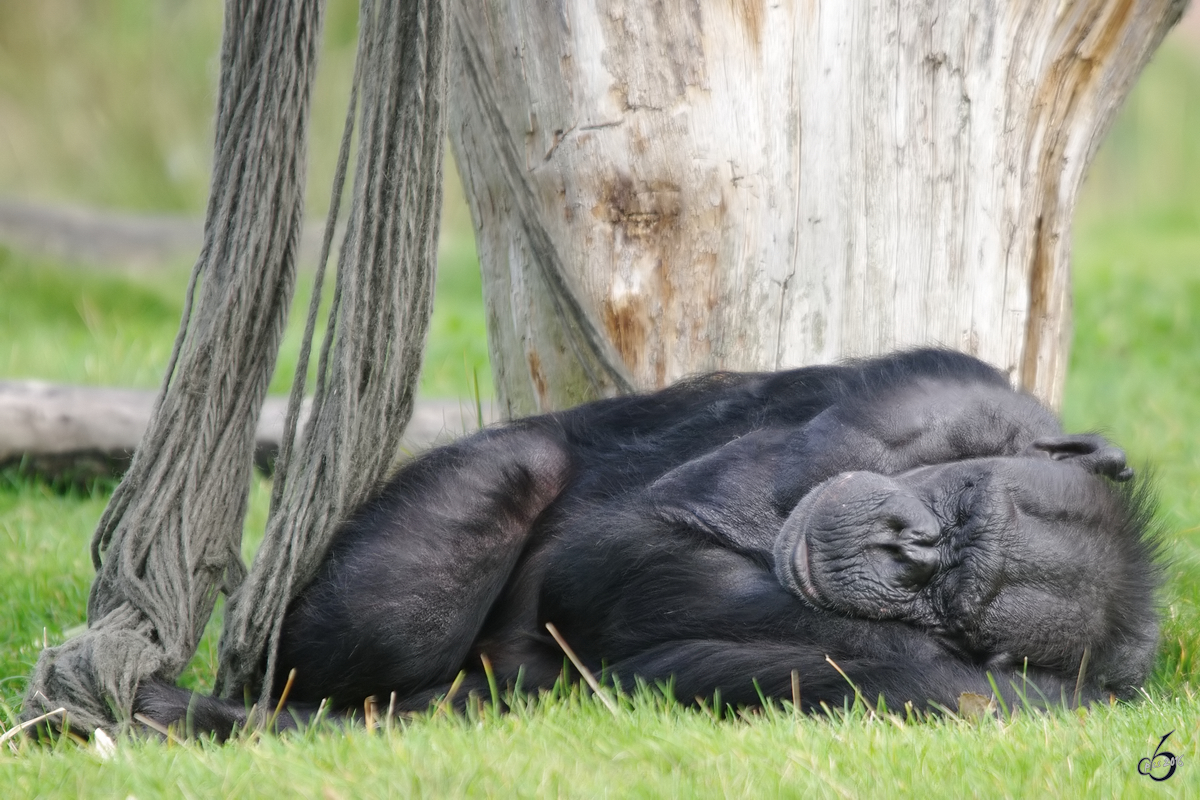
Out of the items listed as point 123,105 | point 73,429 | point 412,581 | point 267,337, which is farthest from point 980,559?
point 123,105

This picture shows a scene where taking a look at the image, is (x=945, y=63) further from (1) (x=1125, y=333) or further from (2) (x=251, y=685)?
(1) (x=1125, y=333)

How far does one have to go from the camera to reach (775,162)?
333 centimetres

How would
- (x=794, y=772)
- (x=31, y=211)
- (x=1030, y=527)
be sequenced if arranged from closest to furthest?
(x=794, y=772)
(x=1030, y=527)
(x=31, y=211)

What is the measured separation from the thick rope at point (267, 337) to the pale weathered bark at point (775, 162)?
2.06 feet

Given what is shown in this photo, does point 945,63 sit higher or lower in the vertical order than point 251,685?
higher

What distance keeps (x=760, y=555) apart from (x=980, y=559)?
45 centimetres

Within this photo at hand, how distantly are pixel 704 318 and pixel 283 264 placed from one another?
114 centimetres

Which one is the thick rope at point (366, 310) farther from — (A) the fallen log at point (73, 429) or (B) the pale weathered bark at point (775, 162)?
(A) the fallen log at point (73, 429)

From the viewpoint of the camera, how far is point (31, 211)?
1216 centimetres

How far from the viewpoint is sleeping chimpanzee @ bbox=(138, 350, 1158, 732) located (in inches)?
95.9

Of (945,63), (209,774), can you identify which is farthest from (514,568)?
(945,63)

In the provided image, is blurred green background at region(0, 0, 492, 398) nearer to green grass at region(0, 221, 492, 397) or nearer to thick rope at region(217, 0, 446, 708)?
green grass at region(0, 221, 492, 397)

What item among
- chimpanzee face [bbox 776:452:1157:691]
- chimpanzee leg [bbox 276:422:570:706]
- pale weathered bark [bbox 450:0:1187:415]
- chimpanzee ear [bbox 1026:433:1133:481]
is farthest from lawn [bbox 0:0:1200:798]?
pale weathered bark [bbox 450:0:1187:415]

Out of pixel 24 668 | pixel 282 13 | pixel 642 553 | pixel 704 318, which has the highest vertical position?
pixel 282 13
